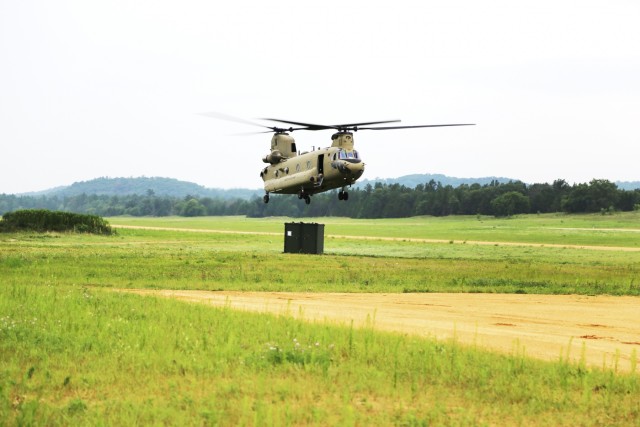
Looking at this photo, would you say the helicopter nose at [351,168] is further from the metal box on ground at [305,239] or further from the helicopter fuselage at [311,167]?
the metal box on ground at [305,239]

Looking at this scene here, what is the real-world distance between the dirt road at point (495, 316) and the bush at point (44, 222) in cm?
5253

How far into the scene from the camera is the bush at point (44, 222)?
259ft

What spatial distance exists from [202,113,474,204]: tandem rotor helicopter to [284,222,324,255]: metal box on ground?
6.17 ft

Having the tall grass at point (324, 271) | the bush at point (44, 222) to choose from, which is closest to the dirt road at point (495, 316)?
the tall grass at point (324, 271)

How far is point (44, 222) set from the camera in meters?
80.1

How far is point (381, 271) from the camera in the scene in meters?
42.1

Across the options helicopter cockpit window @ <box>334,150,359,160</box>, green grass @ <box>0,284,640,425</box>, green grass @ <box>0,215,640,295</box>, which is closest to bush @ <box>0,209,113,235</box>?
green grass @ <box>0,215,640,295</box>

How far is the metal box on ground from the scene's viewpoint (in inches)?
2263

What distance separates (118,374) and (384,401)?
16.7 feet

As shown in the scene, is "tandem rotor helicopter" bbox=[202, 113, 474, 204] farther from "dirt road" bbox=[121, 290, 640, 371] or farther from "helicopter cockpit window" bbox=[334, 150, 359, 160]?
"dirt road" bbox=[121, 290, 640, 371]

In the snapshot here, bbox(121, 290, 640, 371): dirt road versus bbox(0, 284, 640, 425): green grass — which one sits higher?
bbox(121, 290, 640, 371): dirt road

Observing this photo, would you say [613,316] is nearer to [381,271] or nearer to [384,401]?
[384,401]

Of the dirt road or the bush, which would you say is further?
the bush

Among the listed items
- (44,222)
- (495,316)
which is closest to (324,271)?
(495,316)
